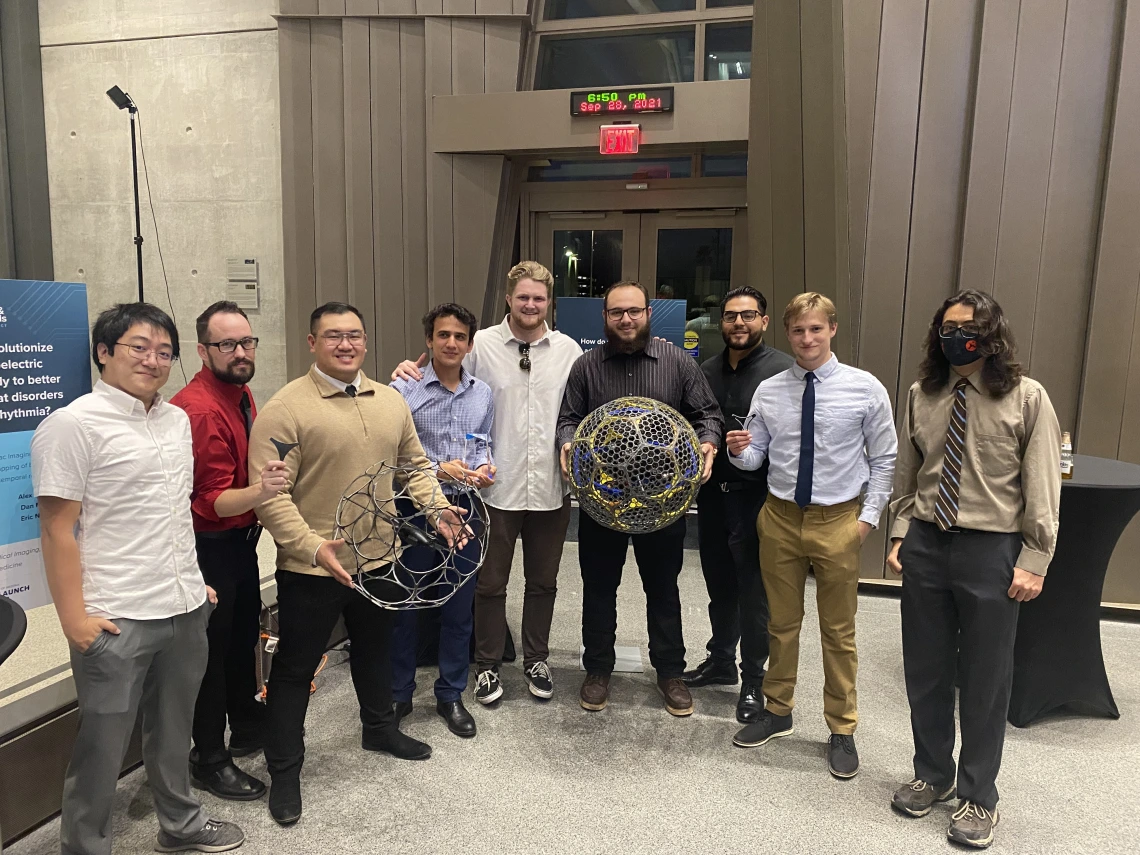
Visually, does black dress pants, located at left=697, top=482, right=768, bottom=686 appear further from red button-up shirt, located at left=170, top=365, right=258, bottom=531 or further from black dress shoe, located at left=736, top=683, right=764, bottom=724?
red button-up shirt, located at left=170, top=365, right=258, bottom=531

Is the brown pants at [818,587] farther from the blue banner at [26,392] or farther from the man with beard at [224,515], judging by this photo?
the blue banner at [26,392]

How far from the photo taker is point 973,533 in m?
2.00

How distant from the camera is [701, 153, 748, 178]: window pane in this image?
5.37 metres

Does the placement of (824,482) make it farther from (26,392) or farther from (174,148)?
(174,148)

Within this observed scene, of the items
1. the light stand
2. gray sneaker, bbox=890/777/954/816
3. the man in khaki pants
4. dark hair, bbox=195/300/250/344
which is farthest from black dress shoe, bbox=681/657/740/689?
the light stand

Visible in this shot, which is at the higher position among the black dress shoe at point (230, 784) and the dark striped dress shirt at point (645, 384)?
the dark striped dress shirt at point (645, 384)

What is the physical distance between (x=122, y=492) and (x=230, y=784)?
1.14 metres

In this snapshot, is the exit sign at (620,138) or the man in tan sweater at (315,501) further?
the exit sign at (620,138)

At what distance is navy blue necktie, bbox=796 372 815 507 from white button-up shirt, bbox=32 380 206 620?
1.88 meters

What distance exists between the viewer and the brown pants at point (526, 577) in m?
2.83

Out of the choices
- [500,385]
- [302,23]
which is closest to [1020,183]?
[500,385]

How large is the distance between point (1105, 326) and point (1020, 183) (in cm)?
87

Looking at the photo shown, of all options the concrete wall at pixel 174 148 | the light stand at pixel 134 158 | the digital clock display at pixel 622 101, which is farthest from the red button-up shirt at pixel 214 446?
the light stand at pixel 134 158

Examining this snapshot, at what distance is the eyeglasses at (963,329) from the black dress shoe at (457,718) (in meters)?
2.13
